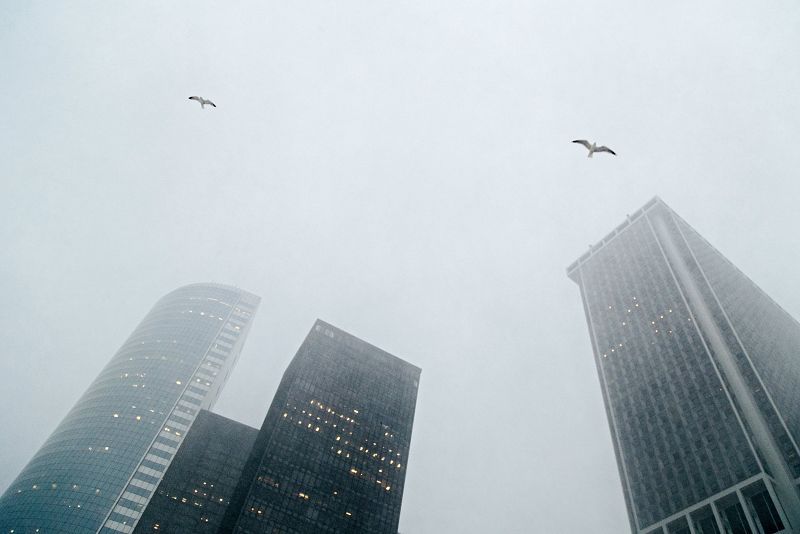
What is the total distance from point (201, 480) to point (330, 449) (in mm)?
51989

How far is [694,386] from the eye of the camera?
412 ft

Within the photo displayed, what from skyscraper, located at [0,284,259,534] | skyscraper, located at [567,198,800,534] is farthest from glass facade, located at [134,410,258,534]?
skyscraper, located at [567,198,800,534]

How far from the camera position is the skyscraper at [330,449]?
118m

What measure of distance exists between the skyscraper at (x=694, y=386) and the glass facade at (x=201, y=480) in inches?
4593

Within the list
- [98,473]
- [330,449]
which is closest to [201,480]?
[98,473]

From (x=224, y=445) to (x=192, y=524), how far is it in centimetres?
2608

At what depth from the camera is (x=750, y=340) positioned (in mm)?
133750

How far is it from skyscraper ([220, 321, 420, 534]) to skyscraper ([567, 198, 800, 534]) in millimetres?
62227

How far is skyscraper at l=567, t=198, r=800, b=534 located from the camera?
10400 cm

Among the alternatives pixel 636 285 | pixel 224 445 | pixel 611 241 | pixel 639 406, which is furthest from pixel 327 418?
pixel 611 241

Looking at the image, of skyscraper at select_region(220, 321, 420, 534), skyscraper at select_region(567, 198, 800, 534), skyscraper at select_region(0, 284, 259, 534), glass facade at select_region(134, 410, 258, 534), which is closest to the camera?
skyscraper at select_region(567, 198, 800, 534)

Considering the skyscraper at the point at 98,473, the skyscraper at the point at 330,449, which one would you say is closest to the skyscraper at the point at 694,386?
the skyscraper at the point at 330,449

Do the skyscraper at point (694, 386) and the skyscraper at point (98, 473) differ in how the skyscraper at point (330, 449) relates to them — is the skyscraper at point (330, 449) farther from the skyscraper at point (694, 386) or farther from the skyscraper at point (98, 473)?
the skyscraper at point (98, 473)

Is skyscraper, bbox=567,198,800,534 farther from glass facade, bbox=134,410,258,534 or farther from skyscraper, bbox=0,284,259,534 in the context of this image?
skyscraper, bbox=0,284,259,534
